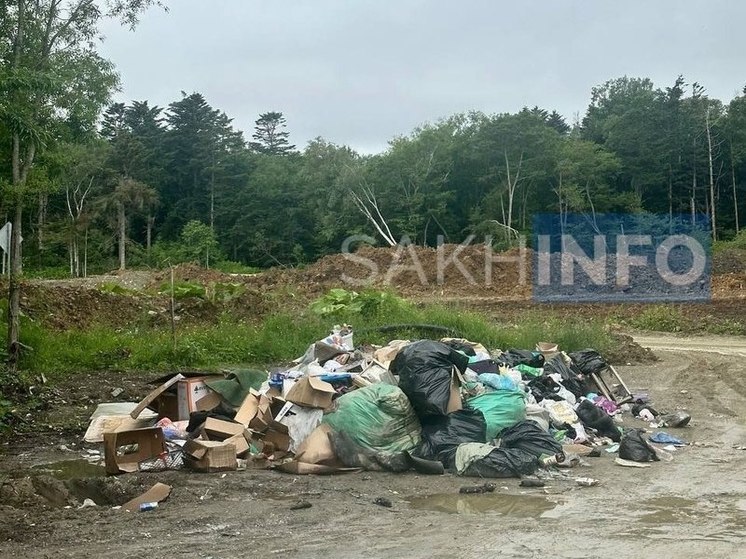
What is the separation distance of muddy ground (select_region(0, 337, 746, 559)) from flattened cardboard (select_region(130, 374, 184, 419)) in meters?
0.71

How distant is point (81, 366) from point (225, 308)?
5914 millimetres

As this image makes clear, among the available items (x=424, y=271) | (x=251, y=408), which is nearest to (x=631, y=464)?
(x=251, y=408)

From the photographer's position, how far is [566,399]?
8812 millimetres

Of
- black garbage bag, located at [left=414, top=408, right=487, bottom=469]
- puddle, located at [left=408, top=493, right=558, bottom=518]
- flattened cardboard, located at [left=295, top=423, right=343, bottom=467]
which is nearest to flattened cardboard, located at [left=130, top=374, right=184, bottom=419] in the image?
flattened cardboard, located at [left=295, top=423, right=343, bottom=467]

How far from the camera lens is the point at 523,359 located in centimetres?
994

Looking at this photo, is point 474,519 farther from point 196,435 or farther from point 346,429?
point 196,435

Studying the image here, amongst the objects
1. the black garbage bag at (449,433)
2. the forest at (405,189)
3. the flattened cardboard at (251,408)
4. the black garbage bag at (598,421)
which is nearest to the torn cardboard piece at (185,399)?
the flattened cardboard at (251,408)

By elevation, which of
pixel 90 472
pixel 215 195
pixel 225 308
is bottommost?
pixel 90 472

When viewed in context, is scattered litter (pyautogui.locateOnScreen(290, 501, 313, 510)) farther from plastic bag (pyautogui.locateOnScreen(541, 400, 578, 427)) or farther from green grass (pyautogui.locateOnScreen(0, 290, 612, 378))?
green grass (pyautogui.locateOnScreen(0, 290, 612, 378))

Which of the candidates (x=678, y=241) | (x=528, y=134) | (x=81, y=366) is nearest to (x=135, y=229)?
(x=528, y=134)

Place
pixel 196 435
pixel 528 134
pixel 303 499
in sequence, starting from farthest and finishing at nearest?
pixel 528 134 < pixel 196 435 < pixel 303 499

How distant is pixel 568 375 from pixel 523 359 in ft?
2.05

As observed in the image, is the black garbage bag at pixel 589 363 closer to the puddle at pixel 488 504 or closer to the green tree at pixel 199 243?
the puddle at pixel 488 504

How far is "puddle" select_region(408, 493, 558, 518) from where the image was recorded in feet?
18.2
